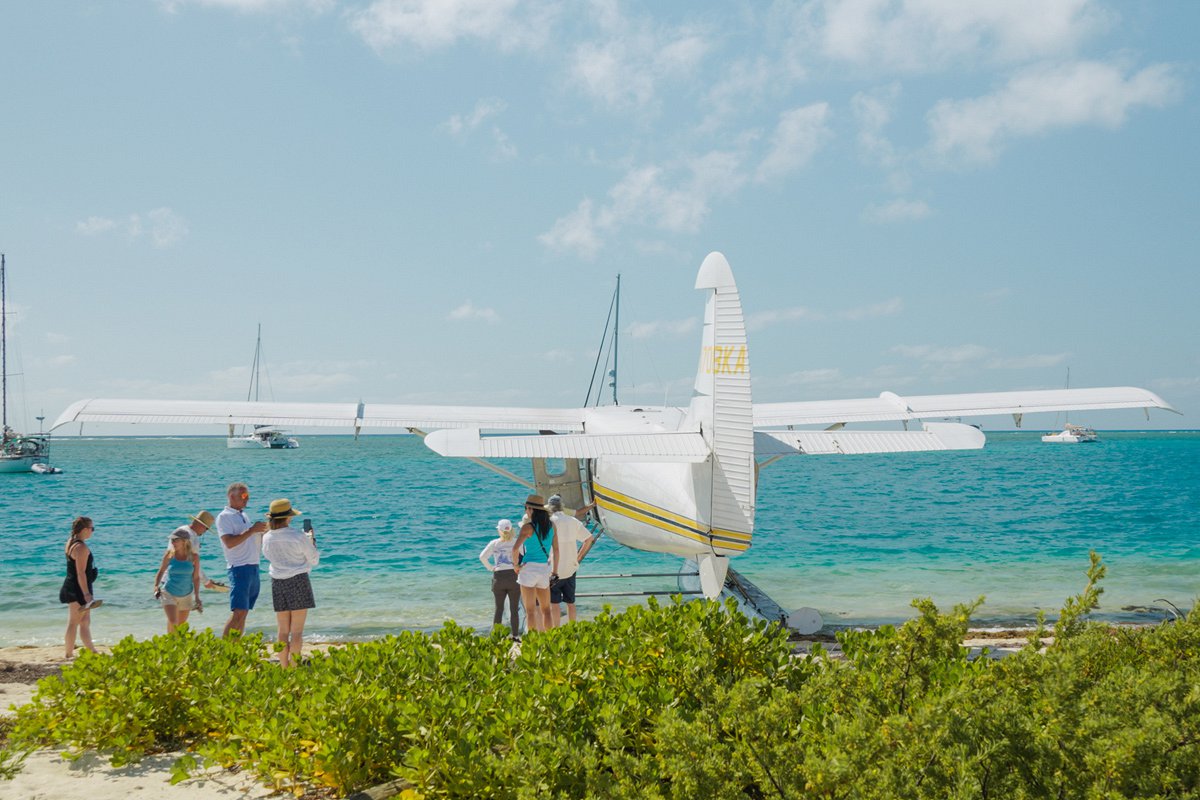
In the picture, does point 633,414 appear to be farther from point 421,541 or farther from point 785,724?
point 421,541

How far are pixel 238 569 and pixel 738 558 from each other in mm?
15499

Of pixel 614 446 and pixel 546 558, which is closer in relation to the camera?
pixel 546 558

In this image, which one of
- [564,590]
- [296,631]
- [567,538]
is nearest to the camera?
[296,631]

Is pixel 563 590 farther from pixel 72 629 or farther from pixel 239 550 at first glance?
pixel 72 629

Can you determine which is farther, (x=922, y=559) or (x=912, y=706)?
(x=922, y=559)

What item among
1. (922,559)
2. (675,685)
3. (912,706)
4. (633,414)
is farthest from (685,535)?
(922,559)

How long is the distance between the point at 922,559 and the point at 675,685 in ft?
62.7

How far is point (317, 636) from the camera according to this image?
35.4ft

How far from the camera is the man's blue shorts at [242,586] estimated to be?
7258 millimetres

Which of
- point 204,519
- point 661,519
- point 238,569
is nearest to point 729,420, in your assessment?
point 661,519

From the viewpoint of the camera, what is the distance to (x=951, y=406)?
41.5 ft

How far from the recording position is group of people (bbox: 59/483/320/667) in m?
6.68

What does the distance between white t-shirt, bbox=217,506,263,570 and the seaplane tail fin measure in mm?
4609

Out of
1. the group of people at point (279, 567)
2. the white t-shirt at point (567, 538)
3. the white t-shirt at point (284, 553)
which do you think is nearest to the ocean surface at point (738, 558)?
the group of people at point (279, 567)
